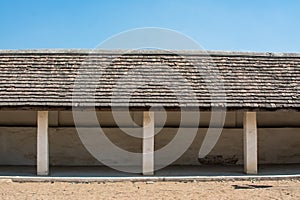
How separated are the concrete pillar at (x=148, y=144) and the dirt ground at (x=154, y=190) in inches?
30.8

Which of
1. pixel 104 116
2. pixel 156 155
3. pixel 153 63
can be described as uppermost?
pixel 153 63

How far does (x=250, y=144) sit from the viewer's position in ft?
40.3

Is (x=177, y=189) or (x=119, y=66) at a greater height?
(x=119, y=66)

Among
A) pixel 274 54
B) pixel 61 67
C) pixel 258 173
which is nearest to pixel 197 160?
pixel 258 173

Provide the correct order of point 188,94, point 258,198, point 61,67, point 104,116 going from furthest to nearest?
1. point 104,116
2. point 61,67
3. point 188,94
4. point 258,198

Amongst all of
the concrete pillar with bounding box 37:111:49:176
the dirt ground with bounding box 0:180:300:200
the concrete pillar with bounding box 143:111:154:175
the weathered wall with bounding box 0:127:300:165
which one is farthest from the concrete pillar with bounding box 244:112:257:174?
the concrete pillar with bounding box 37:111:49:176

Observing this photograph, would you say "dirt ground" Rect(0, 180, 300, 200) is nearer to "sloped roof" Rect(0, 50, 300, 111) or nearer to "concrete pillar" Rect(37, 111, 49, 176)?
"concrete pillar" Rect(37, 111, 49, 176)

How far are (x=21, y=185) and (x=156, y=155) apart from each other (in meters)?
5.19

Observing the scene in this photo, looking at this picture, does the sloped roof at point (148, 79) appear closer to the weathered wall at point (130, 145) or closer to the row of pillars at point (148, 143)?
the row of pillars at point (148, 143)

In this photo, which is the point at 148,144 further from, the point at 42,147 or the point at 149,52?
the point at 149,52

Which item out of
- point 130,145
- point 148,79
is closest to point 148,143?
point 148,79

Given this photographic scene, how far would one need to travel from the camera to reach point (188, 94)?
12.2 metres

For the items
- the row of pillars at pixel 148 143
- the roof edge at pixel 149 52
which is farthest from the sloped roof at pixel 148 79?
the row of pillars at pixel 148 143

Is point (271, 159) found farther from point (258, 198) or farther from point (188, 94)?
point (258, 198)
